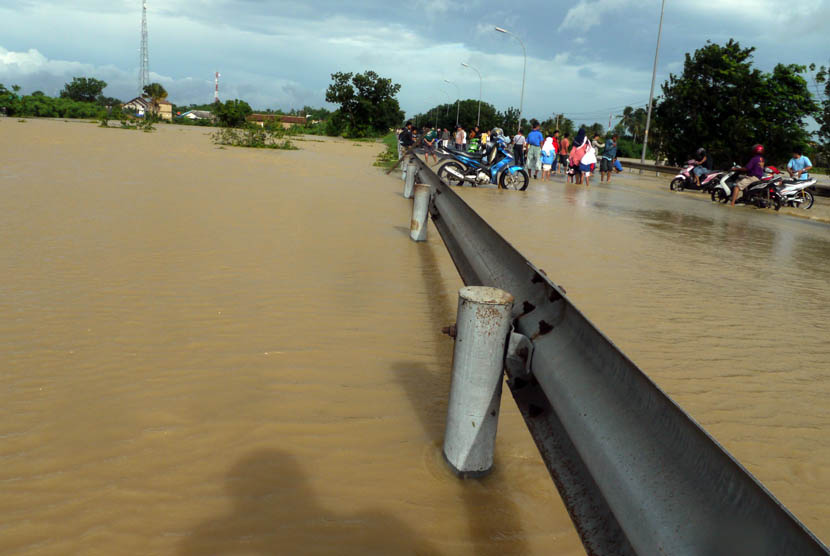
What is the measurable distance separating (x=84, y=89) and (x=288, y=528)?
157157mm

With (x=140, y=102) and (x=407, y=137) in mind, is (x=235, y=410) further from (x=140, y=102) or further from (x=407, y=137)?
(x=140, y=102)

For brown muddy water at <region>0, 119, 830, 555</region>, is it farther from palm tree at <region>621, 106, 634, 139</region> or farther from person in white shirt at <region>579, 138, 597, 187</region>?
palm tree at <region>621, 106, 634, 139</region>

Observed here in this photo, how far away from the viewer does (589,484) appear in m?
1.65

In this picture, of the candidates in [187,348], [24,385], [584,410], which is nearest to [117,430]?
Result: [24,385]

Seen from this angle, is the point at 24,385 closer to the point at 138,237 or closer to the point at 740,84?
the point at 138,237

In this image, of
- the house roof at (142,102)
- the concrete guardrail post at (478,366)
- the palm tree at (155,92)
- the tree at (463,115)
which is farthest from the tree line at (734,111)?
the house roof at (142,102)

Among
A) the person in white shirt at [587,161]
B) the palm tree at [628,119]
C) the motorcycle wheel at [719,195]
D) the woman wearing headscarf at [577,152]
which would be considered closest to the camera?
the motorcycle wheel at [719,195]

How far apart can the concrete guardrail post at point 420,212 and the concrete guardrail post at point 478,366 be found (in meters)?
5.23

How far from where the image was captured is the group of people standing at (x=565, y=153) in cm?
2078

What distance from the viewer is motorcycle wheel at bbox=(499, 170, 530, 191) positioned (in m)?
17.4

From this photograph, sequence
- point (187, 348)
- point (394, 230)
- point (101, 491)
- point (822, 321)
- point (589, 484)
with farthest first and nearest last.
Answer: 1. point (394, 230)
2. point (822, 321)
3. point (187, 348)
4. point (101, 491)
5. point (589, 484)

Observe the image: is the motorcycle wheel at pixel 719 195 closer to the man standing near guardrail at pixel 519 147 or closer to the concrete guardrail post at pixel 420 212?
the man standing near guardrail at pixel 519 147

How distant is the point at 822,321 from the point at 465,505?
4671 mm

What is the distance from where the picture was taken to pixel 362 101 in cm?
7994
